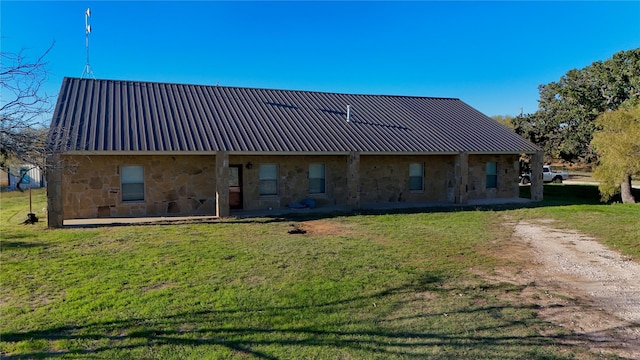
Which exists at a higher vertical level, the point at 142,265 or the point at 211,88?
the point at 211,88

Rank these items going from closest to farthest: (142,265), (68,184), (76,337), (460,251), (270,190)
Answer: (76,337), (142,265), (460,251), (68,184), (270,190)

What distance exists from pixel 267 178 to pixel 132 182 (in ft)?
14.9

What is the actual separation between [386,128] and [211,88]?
769 centimetres

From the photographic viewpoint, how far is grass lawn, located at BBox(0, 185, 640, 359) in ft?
14.3

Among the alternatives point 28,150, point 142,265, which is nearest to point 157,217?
point 142,265

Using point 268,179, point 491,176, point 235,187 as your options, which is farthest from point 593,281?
point 491,176

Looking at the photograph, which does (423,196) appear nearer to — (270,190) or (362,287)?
(270,190)

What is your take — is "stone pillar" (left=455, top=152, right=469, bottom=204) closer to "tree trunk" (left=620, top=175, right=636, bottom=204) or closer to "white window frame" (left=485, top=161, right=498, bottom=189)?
"white window frame" (left=485, top=161, right=498, bottom=189)

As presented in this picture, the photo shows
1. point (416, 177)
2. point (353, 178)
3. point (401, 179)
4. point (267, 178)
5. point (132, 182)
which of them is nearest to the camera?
point (132, 182)

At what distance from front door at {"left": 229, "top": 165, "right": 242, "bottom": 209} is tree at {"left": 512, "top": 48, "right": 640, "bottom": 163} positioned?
18.5 m

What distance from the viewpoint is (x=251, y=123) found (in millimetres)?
15891

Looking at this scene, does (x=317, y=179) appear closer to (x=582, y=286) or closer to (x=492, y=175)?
(x=492, y=175)

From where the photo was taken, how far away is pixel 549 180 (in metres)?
35.3

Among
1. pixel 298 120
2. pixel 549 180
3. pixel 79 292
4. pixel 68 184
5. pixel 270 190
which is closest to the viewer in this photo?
pixel 79 292
